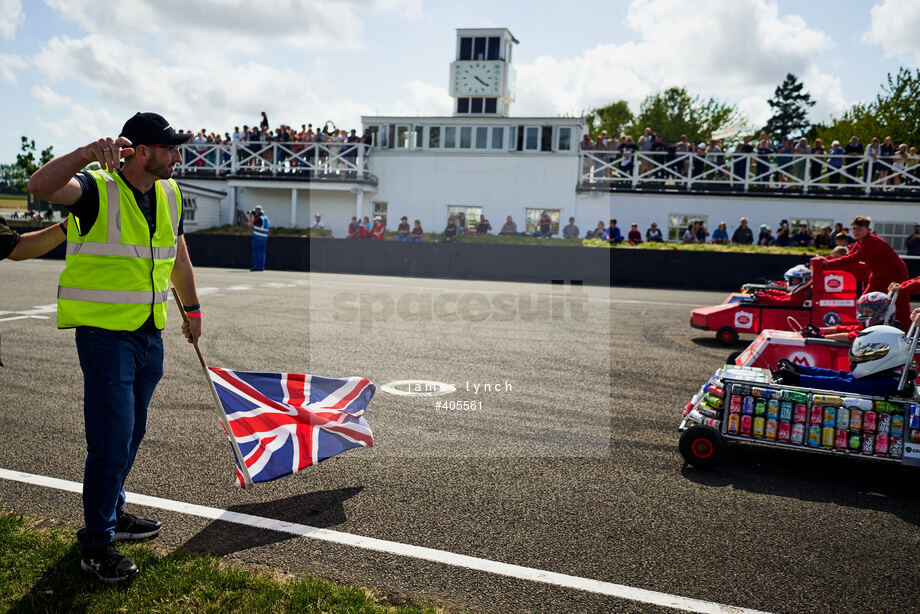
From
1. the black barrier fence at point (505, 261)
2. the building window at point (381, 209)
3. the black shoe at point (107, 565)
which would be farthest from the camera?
the building window at point (381, 209)

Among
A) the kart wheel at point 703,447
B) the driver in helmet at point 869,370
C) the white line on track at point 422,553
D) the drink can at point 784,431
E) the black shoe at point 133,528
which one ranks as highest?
the driver in helmet at point 869,370

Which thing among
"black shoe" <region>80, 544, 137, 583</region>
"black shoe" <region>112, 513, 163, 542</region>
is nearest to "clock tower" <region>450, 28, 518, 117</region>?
"black shoe" <region>112, 513, 163, 542</region>

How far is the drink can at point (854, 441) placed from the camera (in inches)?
203

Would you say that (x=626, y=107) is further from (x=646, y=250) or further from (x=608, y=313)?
(x=608, y=313)

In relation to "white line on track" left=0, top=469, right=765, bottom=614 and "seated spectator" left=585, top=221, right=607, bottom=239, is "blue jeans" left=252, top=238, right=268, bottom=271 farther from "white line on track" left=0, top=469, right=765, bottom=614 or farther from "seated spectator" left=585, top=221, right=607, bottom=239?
"white line on track" left=0, top=469, right=765, bottom=614

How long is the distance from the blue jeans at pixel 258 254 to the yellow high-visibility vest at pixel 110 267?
2078 cm

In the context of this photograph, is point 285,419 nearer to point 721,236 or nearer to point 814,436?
point 814,436

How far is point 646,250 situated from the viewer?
2353 cm

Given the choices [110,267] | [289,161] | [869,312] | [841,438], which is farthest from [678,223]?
[110,267]

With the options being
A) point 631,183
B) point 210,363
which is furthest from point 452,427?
point 631,183

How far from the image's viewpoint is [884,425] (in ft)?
16.8

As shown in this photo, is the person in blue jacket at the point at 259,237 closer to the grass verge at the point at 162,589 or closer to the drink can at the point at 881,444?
the grass verge at the point at 162,589

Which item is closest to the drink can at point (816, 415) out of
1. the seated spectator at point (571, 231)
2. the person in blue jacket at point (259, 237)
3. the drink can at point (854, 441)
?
the drink can at point (854, 441)

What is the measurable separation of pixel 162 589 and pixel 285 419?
1.56m
